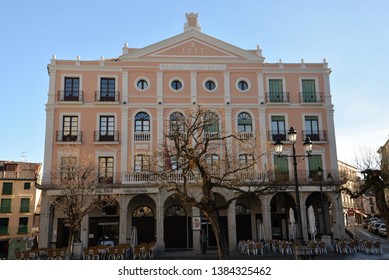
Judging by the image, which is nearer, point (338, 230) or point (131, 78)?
point (338, 230)

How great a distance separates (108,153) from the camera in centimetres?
2564

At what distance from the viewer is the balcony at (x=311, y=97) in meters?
27.6

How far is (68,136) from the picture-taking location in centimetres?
2566

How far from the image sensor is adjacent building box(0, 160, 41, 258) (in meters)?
31.6

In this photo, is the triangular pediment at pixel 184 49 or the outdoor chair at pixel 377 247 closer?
the outdoor chair at pixel 377 247

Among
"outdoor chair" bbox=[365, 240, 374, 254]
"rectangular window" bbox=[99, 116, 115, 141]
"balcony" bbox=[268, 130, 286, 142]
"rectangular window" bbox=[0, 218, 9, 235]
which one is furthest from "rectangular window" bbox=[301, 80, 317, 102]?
"rectangular window" bbox=[0, 218, 9, 235]

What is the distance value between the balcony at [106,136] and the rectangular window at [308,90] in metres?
13.5

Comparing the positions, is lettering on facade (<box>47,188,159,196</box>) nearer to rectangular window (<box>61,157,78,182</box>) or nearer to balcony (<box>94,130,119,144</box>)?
rectangular window (<box>61,157,78,182</box>)

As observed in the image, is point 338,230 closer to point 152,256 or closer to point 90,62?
point 152,256

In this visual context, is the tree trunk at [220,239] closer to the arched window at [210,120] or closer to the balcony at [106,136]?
the arched window at [210,120]

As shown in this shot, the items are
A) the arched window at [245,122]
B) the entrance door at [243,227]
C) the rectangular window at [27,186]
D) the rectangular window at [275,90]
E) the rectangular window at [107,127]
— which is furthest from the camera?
the rectangular window at [27,186]

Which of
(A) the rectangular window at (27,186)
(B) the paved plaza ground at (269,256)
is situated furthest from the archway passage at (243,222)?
(A) the rectangular window at (27,186)

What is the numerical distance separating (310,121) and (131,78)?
512 inches
